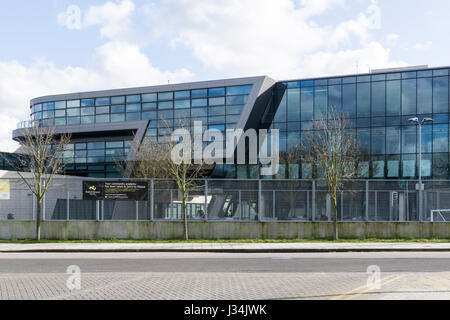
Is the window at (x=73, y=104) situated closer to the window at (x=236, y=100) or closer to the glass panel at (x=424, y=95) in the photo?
the window at (x=236, y=100)

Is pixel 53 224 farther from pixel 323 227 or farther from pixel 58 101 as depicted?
pixel 58 101

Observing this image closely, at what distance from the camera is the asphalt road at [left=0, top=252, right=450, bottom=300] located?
9945 mm

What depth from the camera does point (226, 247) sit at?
20719mm

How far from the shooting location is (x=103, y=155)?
171 feet

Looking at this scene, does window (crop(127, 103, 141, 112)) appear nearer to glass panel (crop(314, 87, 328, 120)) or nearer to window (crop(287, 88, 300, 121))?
window (crop(287, 88, 300, 121))

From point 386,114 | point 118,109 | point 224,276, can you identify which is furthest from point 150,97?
point 224,276

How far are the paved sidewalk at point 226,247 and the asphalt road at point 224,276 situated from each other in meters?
1.66

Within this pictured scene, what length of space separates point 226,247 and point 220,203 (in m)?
4.28

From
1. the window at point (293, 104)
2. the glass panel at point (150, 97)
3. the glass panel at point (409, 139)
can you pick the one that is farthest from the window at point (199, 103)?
the glass panel at point (409, 139)

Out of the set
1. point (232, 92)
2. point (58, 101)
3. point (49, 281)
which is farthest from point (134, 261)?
point (58, 101)

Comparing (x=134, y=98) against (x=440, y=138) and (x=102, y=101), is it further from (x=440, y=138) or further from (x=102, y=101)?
(x=440, y=138)

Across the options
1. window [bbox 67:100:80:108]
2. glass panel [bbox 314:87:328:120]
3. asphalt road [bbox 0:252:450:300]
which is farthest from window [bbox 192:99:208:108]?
asphalt road [bbox 0:252:450:300]

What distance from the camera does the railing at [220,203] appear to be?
24578 millimetres
